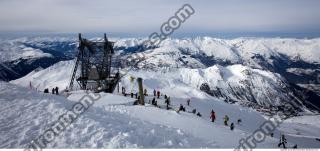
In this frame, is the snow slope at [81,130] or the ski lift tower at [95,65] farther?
the ski lift tower at [95,65]

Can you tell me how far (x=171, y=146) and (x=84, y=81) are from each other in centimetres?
4591

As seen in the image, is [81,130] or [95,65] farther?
[95,65]

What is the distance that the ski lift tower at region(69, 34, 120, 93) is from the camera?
206 feet

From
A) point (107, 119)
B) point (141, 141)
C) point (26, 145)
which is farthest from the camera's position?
point (107, 119)

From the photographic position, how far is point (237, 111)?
6662cm

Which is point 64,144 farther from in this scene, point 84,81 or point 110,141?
point 84,81

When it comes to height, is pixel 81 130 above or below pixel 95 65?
below

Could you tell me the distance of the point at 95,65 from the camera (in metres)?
66.5

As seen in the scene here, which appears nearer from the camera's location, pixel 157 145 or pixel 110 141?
pixel 110 141

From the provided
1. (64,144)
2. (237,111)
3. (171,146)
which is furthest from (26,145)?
(237,111)

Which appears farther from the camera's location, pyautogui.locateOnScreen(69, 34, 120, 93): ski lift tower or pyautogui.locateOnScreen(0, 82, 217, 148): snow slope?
pyautogui.locateOnScreen(69, 34, 120, 93): ski lift tower

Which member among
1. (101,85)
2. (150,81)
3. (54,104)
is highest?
(54,104)

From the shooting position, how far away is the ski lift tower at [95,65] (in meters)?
62.7

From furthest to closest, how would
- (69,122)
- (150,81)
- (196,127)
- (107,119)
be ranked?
(150,81) → (196,127) → (107,119) → (69,122)
